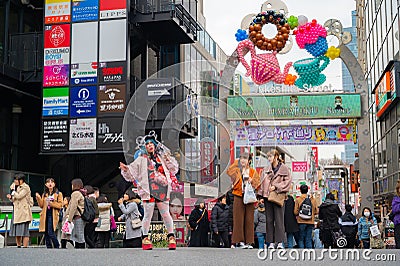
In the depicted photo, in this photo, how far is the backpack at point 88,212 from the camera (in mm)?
12516

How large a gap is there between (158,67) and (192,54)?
4.79 meters

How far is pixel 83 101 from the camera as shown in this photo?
23922mm

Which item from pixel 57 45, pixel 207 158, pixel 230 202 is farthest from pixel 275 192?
pixel 57 45

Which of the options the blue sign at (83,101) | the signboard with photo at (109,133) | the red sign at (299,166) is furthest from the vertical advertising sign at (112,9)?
the red sign at (299,166)

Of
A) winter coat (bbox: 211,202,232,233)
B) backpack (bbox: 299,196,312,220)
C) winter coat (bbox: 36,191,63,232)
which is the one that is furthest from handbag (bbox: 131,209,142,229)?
backpack (bbox: 299,196,312,220)

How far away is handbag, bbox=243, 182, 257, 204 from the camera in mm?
10852

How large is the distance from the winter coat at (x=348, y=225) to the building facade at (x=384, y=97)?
33.6 ft

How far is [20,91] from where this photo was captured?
24719 mm

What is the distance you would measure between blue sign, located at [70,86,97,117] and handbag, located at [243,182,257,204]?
45.6 ft

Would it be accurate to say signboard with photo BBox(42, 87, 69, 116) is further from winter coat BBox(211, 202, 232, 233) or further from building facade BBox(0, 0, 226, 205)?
winter coat BBox(211, 202, 232, 233)

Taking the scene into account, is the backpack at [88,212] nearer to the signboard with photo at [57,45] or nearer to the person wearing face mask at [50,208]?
the person wearing face mask at [50,208]

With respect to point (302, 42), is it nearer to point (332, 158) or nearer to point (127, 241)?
point (127, 241)

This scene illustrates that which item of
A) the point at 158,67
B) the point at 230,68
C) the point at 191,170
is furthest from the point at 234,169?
the point at 158,67

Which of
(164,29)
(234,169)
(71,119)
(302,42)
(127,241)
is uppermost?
(164,29)
